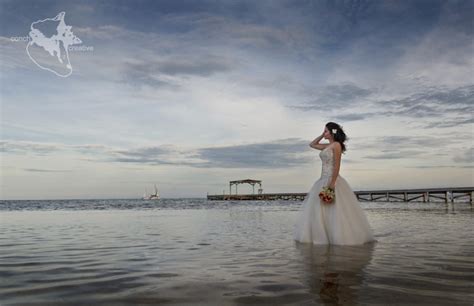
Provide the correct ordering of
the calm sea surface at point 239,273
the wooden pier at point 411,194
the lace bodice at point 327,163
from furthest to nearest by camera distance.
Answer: the wooden pier at point 411,194 < the lace bodice at point 327,163 < the calm sea surface at point 239,273

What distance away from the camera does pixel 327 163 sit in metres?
8.78

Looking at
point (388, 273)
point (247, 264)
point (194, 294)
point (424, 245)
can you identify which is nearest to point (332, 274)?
point (388, 273)

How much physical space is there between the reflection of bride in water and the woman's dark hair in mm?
2423

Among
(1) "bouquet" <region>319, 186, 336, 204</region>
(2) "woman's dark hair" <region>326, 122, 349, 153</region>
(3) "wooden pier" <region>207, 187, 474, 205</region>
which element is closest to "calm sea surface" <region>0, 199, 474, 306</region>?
(1) "bouquet" <region>319, 186, 336, 204</region>

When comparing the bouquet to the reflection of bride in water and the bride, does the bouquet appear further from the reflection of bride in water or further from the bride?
the reflection of bride in water

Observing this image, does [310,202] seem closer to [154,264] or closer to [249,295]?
[154,264]

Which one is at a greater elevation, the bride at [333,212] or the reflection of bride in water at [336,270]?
the bride at [333,212]

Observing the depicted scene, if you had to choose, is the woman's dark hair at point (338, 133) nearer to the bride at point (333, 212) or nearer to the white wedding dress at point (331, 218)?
the bride at point (333, 212)

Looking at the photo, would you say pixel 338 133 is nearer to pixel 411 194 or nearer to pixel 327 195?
pixel 327 195

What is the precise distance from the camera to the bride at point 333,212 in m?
8.04

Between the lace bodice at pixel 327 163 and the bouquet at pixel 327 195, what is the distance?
0.43 metres

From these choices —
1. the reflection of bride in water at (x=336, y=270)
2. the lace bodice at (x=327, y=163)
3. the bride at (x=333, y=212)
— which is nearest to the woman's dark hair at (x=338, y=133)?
the bride at (x=333, y=212)

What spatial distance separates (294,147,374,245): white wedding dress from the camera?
7999 mm

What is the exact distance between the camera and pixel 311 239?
27.2 feet
